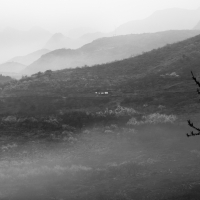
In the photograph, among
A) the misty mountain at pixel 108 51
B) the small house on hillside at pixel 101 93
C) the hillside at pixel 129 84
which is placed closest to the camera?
the hillside at pixel 129 84

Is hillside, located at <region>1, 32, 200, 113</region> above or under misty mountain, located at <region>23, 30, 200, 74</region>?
under

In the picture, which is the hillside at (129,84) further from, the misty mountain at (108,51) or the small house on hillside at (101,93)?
the misty mountain at (108,51)

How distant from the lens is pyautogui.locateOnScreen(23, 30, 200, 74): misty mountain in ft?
297

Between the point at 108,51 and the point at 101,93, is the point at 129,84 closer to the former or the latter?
the point at 101,93

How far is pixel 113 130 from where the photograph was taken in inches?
964

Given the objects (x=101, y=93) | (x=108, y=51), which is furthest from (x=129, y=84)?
(x=108, y=51)

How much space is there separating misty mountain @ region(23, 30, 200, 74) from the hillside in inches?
1619

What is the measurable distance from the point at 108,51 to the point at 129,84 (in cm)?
6313

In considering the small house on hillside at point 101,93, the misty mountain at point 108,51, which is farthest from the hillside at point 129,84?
the misty mountain at point 108,51

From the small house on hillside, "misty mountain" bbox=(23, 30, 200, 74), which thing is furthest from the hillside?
"misty mountain" bbox=(23, 30, 200, 74)

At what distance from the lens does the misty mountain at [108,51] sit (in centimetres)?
9056

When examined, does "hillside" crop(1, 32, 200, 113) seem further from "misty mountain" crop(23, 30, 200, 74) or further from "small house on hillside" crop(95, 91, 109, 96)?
"misty mountain" crop(23, 30, 200, 74)

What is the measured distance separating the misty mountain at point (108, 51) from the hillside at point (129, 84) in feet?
135

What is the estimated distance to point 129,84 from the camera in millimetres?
37125
